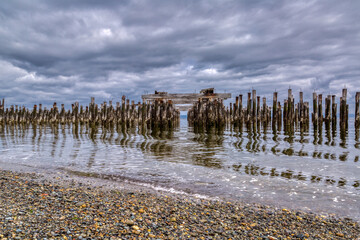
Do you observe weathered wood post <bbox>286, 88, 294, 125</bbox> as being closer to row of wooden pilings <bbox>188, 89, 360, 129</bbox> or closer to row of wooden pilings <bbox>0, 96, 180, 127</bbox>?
row of wooden pilings <bbox>188, 89, 360, 129</bbox>

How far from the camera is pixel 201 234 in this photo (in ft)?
9.52

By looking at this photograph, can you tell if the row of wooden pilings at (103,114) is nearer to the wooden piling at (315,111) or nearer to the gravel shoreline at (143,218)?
the wooden piling at (315,111)

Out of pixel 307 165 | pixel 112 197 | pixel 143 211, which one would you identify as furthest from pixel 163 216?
pixel 307 165

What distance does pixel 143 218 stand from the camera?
321 cm

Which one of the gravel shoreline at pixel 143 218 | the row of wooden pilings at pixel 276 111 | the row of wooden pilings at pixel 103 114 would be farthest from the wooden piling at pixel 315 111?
the gravel shoreline at pixel 143 218

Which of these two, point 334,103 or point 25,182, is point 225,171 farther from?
point 334,103

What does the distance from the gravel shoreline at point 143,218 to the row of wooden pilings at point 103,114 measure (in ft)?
56.9

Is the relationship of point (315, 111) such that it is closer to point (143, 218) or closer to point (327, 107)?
point (327, 107)

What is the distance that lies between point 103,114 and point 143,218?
24889mm

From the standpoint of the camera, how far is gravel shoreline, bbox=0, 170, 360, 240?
110 inches

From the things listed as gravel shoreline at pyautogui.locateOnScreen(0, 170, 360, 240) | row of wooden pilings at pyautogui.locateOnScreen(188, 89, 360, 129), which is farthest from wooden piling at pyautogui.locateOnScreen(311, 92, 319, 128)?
gravel shoreline at pyautogui.locateOnScreen(0, 170, 360, 240)

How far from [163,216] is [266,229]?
132 cm

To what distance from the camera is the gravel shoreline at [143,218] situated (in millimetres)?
2799

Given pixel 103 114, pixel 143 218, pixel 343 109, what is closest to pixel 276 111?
pixel 343 109
